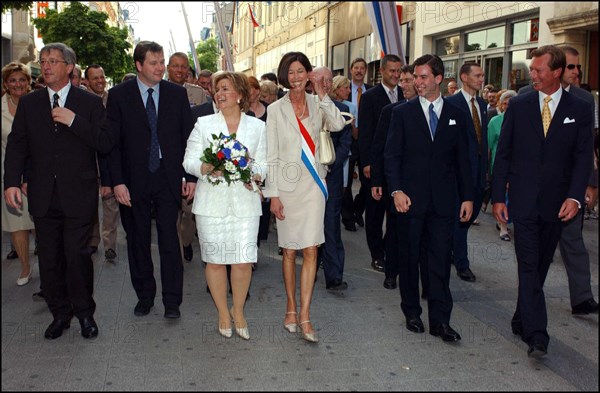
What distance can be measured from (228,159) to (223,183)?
301 mm

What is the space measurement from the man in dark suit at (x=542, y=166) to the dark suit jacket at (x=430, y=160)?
1.18 feet

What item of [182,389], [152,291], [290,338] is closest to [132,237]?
[152,291]

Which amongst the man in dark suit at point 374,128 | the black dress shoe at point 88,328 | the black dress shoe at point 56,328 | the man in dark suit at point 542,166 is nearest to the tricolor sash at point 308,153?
the man in dark suit at point 542,166

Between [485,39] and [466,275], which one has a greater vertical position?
[485,39]

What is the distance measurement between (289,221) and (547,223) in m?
1.84

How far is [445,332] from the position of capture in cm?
513

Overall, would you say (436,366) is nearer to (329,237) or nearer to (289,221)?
(289,221)

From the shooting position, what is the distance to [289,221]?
5305mm

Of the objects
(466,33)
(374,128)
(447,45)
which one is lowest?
(374,128)

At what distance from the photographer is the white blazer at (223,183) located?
5.15m

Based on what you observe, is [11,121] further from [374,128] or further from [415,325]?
[415,325]

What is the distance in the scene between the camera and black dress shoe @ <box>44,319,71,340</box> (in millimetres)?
5172

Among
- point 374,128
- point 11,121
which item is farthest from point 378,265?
point 11,121

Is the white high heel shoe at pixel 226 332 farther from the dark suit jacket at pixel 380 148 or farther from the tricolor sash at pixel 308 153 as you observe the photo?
the dark suit jacket at pixel 380 148
